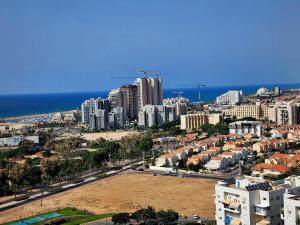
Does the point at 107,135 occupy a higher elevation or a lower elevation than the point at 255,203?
lower

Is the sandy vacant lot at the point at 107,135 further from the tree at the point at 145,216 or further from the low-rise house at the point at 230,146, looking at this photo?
the tree at the point at 145,216

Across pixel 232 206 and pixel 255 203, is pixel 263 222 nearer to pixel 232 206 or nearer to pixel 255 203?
pixel 255 203

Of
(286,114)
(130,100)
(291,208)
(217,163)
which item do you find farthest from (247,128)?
(291,208)

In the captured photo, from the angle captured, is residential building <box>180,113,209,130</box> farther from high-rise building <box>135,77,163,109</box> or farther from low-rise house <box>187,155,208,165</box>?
low-rise house <box>187,155,208,165</box>

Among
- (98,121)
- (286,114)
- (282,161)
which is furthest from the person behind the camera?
(98,121)

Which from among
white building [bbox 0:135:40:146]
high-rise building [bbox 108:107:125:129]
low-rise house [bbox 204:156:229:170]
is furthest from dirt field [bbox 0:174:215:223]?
high-rise building [bbox 108:107:125:129]
